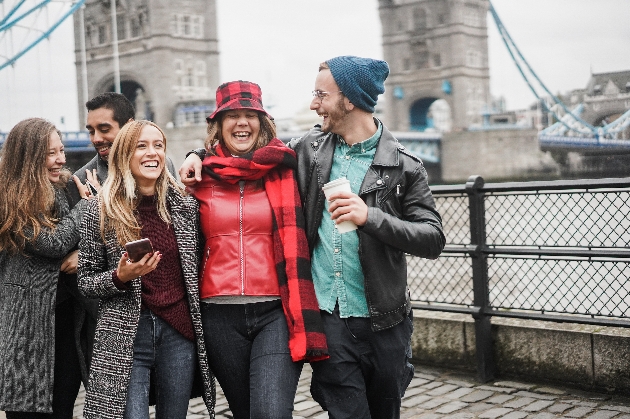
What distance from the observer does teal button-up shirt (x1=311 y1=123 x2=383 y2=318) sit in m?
2.44

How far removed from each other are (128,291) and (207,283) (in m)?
0.25

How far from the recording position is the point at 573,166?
3319 centimetres

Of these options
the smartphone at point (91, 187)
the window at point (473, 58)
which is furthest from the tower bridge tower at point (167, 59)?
the smartphone at point (91, 187)

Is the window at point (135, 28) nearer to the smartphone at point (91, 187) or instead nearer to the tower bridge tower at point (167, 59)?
the tower bridge tower at point (167, 59)

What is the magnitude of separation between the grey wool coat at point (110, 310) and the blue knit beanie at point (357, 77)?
2.22ft

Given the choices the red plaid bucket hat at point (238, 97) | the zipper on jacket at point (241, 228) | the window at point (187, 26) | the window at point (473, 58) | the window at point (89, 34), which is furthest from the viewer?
the window at point (473, 58)

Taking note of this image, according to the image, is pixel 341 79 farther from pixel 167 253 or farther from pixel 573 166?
pixel 573 166

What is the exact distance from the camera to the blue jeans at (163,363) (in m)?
2.42

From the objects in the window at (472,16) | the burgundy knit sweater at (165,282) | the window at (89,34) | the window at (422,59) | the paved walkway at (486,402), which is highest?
the window at (472,16)

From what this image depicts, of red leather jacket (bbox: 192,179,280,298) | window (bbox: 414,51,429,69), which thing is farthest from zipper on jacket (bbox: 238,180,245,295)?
window (bbox: 414,51,429,69)

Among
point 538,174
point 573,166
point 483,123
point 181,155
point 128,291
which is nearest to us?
point 128,291

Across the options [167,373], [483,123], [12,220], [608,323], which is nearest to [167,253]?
[167,373]

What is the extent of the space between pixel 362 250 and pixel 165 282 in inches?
24.6

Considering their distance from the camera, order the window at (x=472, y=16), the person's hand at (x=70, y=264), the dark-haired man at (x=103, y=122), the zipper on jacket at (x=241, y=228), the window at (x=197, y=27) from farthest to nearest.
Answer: the window at (x=472, y=16) < the window at (x=197, y=27) < the dark-haired man at (x=103, y=122) < the person's hand at (x=70, y=264) < the zipper on jacket at (x=241, y=228)
